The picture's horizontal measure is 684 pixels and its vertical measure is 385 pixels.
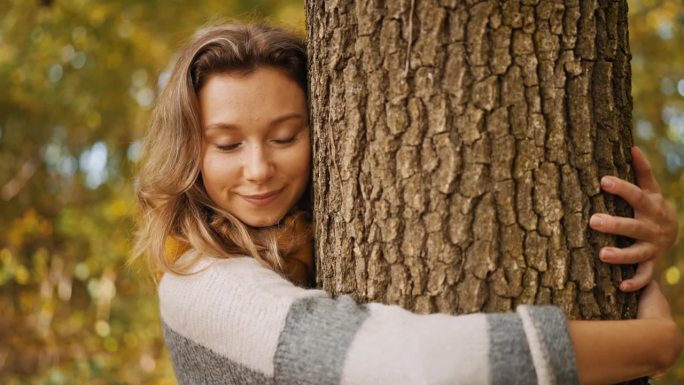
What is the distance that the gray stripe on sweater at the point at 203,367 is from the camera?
1710mm

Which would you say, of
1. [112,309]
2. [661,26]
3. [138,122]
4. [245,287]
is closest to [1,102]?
[138,122]

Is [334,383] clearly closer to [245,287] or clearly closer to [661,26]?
[245,287]

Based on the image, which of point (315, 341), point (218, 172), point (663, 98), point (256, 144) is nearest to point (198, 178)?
point (218, 172)

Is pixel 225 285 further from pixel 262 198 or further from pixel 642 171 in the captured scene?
Result: pixel 642 171

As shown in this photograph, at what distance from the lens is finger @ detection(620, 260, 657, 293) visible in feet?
5.46

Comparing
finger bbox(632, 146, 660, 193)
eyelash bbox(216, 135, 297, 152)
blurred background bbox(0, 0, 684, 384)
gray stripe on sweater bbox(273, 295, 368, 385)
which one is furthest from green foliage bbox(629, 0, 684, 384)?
gray stripe on sweater bbox(273, 295, 368, 385)

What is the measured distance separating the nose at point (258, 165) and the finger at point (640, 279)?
974 mm

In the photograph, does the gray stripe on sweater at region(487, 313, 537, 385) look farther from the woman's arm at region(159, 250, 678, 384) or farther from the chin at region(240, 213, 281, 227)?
the chin at region(240, 213, 281, 227)

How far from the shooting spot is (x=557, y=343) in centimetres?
144

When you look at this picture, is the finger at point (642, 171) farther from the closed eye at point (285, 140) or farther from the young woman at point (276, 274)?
the closed eye at point (285, 140)

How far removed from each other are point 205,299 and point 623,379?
1.00 metres

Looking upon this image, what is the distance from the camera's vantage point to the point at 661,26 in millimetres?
5457

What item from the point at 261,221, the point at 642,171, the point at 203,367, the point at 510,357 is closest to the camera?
the point at 510,357

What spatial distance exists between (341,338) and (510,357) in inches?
13.9
